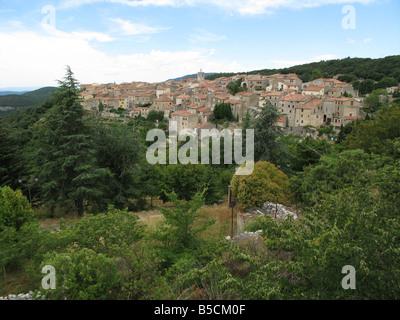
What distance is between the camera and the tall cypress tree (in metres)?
12.9

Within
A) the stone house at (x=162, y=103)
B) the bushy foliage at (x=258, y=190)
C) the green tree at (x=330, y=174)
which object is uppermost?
the stone house at (x=162, y=103)

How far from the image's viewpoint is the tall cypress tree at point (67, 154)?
42.2 feet

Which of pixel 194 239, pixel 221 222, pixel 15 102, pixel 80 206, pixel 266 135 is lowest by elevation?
pixel 221 222

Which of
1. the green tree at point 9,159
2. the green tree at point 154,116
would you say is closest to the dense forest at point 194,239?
the green tree at point 9,159

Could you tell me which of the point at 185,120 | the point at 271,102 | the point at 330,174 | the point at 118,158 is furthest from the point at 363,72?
the point at 118,158

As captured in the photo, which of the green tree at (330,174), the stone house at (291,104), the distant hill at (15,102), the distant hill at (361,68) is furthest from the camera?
the distant hill at (15,102)

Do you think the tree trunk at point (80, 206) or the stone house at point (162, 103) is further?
the stone house at point (162, 103)

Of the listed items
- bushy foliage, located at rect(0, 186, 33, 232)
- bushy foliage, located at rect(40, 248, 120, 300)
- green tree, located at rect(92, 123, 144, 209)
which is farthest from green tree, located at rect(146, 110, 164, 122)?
bushy foliage, located at rect(40, 248, 120, 300)

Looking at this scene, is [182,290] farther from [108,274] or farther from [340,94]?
[340,94]

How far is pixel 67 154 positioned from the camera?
13195 millimetres

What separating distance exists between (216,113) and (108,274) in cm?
4984

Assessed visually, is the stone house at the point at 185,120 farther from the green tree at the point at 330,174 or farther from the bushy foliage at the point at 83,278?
the bushy foliage at the point at 83,278

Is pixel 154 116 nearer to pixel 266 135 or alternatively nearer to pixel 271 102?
pixel 271 102

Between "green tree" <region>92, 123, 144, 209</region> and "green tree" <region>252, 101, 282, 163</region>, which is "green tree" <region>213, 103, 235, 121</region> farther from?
"green tree" <region>92, 123, 144, 209</region>
